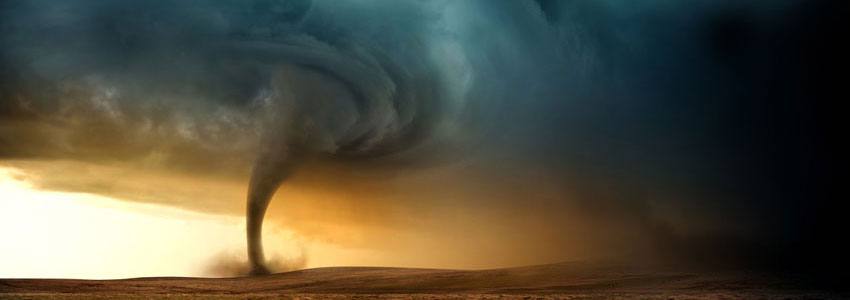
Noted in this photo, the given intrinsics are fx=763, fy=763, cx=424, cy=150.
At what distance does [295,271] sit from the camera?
136m

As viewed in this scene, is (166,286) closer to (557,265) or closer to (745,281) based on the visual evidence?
(557,265)

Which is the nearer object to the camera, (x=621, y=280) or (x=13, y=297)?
(x=13, y=297)

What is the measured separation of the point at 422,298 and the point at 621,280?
39874mm

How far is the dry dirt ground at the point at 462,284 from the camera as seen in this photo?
71.6 m

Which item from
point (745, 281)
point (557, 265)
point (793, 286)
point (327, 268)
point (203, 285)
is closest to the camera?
point (793, 286)

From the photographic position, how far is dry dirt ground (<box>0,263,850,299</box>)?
71625 millimetres

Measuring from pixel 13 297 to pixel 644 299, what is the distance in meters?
45.2

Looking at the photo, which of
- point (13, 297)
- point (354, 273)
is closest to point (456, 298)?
point (13, 297)

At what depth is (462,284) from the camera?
316 feet

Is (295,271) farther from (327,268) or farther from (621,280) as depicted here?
(621,280)

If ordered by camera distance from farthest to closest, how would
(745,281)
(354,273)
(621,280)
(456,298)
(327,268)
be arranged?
(327,268)
(354,273)
(621,280)
(745,281)
(456,298)

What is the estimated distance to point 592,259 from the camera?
120m

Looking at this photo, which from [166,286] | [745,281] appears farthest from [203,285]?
[745,281]

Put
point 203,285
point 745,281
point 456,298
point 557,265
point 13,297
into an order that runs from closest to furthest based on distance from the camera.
A: point 13,297 < point 456,298 < point 745,281 < point 203,285 < point 557,265
